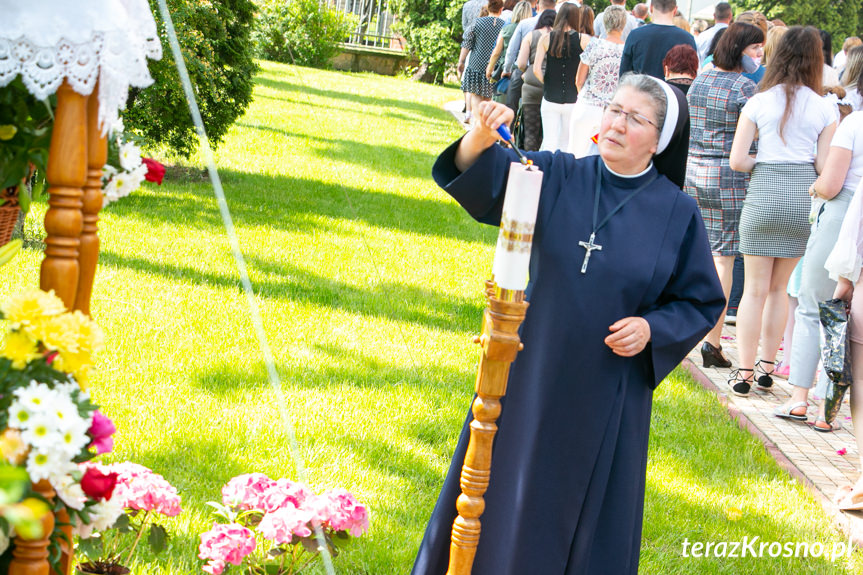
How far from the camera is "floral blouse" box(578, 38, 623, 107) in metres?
8.91

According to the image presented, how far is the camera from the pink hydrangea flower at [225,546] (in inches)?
108

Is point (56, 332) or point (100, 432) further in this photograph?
point (100, 432)

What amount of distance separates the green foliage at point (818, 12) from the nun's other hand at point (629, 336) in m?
35.2

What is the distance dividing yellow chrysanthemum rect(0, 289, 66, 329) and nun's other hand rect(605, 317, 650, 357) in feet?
5.85

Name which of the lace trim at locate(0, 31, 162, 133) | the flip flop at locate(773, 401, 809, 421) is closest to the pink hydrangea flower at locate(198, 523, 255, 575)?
the lace trim at locate(0, 31, 162, 133)

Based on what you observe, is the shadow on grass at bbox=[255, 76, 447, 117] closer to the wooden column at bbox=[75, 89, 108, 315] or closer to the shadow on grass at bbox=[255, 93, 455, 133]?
the shadow on grass at bbox=[255, 93, 455, 133]

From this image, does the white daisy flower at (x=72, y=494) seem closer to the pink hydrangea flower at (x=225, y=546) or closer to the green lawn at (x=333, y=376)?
the pink hydrangea flower at (x=225, y=546)

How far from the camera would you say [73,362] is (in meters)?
1.64

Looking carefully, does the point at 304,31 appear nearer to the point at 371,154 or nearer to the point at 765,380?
the point at 371,154

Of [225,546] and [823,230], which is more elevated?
[823,230]

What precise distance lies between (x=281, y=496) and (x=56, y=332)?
139 cm

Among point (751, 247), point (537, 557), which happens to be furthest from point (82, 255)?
point (751, 247)

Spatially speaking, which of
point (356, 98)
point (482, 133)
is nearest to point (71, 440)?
point (482, 133)

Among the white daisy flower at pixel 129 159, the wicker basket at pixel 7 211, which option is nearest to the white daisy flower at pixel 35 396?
the wicker basket at pixel 7 211
